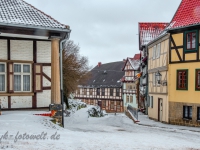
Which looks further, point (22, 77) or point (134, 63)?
point (134, 63)

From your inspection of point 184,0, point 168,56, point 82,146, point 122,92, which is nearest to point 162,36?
point 168,56

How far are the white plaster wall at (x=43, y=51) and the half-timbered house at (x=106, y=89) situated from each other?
1439 inches

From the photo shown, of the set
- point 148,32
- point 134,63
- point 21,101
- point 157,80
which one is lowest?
point 21,101

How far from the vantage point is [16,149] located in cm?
693

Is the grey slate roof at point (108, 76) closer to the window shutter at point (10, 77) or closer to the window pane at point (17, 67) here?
the window pane at point (17, 67)

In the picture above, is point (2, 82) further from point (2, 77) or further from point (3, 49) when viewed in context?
point (3, 49)

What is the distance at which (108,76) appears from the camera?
59.9 m

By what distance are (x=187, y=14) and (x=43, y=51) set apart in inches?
477

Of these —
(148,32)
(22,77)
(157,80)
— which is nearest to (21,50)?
(22,77)

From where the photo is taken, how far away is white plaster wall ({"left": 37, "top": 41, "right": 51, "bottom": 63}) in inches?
556

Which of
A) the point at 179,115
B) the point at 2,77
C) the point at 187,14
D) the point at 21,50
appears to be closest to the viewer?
the point at 2,77

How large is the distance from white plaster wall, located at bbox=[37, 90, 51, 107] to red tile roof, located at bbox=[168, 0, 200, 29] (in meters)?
11.3

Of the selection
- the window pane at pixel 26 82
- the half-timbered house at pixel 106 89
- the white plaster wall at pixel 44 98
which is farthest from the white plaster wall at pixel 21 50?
the half-timbered house at pixel 106 89

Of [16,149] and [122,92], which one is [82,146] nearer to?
[16,149]
